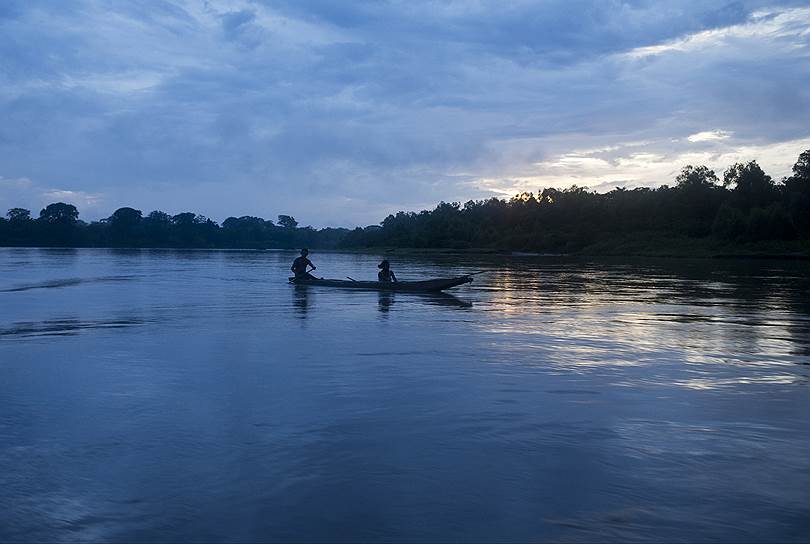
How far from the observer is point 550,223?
355 feet

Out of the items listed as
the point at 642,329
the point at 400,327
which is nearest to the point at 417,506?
the point at 400,327

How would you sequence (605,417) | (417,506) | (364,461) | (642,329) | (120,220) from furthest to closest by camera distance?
(120,220)
(642,329)
(605,417)
(364,461)
(417,506)

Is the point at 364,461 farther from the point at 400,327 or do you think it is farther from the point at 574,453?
the point at 400,327

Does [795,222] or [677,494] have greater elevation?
[795,222]

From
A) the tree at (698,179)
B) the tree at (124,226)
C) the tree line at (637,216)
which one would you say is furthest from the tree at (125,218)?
the tree at (698,179)

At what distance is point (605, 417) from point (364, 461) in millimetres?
3204

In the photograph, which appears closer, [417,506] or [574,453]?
[417,506]

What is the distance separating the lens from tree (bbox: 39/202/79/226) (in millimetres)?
150375

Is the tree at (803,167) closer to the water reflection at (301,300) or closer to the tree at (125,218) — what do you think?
the water reflection at (301,300)

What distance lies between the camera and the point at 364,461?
6.64 meters

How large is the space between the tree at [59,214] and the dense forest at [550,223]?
0.22m

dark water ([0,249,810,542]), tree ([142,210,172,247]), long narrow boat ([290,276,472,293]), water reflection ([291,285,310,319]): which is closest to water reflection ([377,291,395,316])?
long narrow boat ([290,276,472,293])

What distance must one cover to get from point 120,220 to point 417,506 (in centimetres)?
16517

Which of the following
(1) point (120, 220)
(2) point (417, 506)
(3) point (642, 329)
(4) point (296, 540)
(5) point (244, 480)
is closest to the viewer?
(4) point (296, 540)
